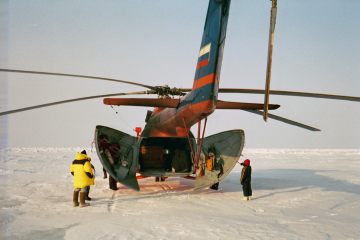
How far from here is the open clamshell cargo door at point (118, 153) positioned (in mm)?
9445

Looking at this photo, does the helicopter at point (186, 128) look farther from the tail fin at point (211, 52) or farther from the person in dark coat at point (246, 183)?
the person in dark coat at point (246, 183)

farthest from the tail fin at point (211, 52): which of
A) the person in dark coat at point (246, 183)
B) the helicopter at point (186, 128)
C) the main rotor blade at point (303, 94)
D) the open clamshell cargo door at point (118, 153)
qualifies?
the open clamshell cargo door at point (118, 153)

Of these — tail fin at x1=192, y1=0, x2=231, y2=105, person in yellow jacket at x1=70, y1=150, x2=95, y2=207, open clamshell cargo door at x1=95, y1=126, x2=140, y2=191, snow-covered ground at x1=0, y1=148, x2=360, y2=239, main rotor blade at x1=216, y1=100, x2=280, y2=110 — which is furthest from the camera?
open clamshell cargo door at x1=95, y1=126, x2=140, y2=191

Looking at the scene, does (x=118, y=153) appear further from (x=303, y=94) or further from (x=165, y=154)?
(x=303, y=94)

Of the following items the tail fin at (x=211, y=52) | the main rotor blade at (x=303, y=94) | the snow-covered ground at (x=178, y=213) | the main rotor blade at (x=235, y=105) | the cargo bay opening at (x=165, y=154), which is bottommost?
the snow-covered ground at (x=178, y=213)

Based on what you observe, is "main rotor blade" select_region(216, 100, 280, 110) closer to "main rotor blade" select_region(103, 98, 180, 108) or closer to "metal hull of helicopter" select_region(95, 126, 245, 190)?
"main rotor blade" select_region(103, 98, 180, 108)

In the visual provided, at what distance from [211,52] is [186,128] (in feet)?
8.53

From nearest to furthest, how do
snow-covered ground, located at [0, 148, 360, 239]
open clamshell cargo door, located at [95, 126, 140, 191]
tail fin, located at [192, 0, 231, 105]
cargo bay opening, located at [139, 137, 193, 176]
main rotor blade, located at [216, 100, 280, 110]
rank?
snow-covered ground, located at [0, 148, 360, 239]
tail fin, located at [192, 0, 231, 105]
main rotor blade, located at [216, 100, 280, 110]
open clamshell cargo door, located at [95, 126, 140, 191]
cargo bay opening, located at [139, 137, 193, 176]

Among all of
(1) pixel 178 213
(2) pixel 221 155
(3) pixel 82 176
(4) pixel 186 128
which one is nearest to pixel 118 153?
(3) pixel 82 176

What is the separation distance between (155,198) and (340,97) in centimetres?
558

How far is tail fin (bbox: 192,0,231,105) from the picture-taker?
6977 millimetres

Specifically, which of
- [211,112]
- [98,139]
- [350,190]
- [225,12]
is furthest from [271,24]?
[350,190]

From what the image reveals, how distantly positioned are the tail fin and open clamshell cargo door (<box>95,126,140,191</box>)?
3367 mm

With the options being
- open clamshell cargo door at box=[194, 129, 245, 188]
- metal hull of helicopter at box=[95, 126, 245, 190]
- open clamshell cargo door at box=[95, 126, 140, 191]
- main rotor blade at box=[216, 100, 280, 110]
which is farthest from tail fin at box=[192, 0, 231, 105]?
open clamshell cargo door at box=[95, 126, 140, 191]
